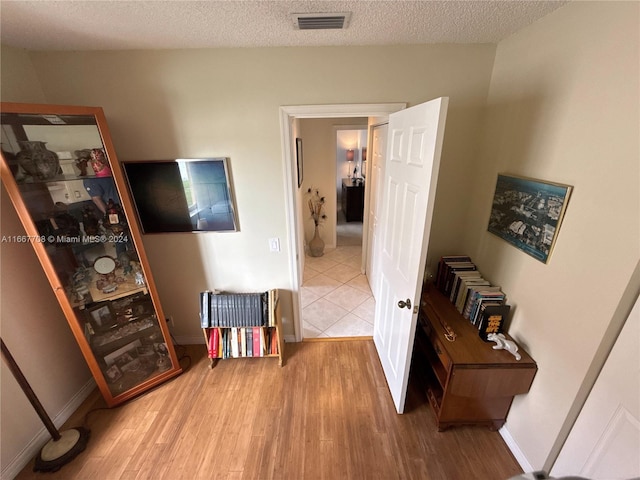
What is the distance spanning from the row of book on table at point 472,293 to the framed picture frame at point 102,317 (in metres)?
2.49

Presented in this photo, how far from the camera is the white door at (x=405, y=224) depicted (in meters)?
1.20

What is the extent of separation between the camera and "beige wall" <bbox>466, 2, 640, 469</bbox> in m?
0.96

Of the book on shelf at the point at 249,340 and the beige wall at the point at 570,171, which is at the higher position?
the beige wall at the point at 570,171

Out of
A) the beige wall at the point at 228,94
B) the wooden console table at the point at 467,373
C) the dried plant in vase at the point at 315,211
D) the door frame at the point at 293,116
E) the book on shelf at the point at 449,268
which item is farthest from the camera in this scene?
the dried plant in vase at the point at 315,211

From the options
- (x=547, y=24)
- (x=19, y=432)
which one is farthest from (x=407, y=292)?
(x=19, y=432)

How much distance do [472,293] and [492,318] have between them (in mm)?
185

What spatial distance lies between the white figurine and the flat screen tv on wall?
188cm

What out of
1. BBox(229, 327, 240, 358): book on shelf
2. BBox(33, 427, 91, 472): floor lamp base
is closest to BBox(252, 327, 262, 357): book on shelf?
BBox(229, 327, 240, 358): book on shelf

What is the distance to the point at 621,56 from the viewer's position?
957 mm

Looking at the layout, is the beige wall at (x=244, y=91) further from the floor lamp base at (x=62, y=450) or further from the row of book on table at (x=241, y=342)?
the floor lamp base at (x=62, y=450)

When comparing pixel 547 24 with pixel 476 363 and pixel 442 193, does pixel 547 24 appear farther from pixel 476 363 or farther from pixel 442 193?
pixel 476 363

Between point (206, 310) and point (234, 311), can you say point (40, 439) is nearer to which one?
point (206, 310)

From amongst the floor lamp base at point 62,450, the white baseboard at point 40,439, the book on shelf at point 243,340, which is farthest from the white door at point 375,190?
the white baseboard at point 40,439

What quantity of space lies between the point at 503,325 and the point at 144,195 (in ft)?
8.53
